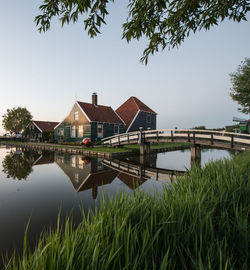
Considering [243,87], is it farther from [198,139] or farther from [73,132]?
[73,132]

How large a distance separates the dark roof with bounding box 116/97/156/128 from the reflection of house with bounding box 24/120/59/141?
688 inches

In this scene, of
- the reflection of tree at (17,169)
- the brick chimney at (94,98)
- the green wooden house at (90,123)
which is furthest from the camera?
the brick chimney at (94,98)

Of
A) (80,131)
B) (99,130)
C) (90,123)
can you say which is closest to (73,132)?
(80,131)

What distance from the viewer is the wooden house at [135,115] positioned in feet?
94.9

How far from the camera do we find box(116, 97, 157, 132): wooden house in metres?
28.9

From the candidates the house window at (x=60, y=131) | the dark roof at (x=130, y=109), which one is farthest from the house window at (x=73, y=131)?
the dark roof at (x=130, y=109)

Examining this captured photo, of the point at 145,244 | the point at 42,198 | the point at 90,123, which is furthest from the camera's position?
the point at 90,123

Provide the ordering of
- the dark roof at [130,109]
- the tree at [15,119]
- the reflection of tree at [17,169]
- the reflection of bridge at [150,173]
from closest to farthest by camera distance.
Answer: the reflection of tree at [17,169], the reflection of bridge at [150,173], the dark roof at [130,109], the tree at [15,119]

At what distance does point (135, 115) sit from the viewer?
28938 mm

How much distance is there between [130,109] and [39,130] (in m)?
23.3

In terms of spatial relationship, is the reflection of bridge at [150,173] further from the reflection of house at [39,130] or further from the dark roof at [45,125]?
the dark roof at [45,125]

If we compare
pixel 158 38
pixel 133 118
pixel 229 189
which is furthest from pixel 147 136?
pixel 229 189

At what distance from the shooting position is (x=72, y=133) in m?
26.9

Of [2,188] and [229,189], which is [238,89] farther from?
[2,188]
